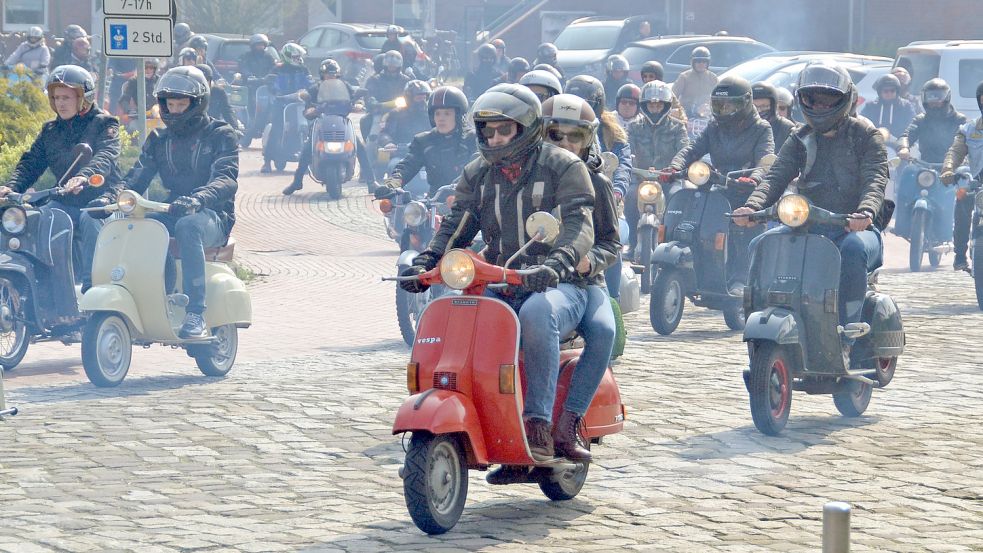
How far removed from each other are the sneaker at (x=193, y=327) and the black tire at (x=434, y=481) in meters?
4.50

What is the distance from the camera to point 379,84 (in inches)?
1013

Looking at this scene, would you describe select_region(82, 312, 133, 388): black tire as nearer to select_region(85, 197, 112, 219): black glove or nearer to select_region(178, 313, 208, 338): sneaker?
select_region(178, 313, 208, 338): sneaker

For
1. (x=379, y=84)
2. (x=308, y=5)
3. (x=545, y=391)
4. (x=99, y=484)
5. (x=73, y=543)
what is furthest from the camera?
(x=308, y=5)

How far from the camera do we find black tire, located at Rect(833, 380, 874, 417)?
30.5 ft

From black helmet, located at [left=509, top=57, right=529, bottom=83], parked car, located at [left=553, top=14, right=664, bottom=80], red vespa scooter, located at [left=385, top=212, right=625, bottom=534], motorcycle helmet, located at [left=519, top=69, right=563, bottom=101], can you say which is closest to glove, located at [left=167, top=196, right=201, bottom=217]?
motorcycle helmet, located at [left=519, top=69, right=563, bottom=101]

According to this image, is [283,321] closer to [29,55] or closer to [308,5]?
[29,55]

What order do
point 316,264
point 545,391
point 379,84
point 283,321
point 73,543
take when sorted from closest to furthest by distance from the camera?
point 73,543 < point 545,391 < point 283,321 < point 316,264 < point 379,84

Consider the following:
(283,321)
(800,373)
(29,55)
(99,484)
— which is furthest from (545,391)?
(29,55)

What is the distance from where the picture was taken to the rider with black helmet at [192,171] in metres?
10.8

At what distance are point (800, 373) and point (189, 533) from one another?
3.74 m

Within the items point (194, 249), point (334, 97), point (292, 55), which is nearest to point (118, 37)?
point (194, 249)

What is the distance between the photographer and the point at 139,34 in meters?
13.0

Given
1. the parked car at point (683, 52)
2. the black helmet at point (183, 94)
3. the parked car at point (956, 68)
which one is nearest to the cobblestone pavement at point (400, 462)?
the black helmet at point (183, 94)

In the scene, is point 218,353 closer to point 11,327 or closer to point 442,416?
point 11,327
